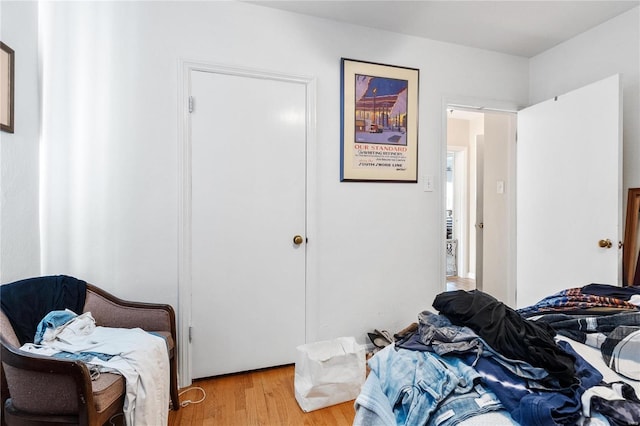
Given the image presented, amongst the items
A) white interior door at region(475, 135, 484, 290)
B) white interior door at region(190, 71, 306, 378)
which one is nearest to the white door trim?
white interior door at region(190, 71, 306, 378)

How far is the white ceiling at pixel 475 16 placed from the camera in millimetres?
2133

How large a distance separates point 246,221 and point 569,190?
2.42m

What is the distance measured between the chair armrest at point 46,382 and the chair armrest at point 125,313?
503mm

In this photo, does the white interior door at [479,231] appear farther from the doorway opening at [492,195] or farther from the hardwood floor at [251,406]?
the hardwood floor at [251,406]

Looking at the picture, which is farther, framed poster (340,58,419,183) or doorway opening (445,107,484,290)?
doorway opening (445,107,484,290)

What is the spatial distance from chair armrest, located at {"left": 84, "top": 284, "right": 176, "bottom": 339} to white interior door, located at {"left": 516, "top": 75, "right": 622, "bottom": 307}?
280cm

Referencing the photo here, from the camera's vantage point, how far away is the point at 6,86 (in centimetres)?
157

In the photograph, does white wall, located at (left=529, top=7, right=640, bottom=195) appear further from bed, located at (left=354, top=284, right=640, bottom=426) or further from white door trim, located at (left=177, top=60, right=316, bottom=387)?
white door trim, located at (left=177, top=60, right=316, bottom=387)

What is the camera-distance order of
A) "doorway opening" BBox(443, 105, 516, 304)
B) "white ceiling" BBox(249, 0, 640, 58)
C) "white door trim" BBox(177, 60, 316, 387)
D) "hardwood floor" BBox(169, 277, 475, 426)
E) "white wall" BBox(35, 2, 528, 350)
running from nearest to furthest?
"hardwood floor" BBox(169, 277, 475, 426), "white wall" BBox(35, 2, 528, 350), "white door trim" BBox(177, 60, 316, 387), "white ceiling" BBox(249, 0, 640, 58), "doorway opening" BBox(443, 105, 516, 304)

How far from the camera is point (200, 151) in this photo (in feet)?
6.72

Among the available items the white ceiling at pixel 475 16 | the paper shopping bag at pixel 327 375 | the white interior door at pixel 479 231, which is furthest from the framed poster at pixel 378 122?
the white interior door at pixel 479 231

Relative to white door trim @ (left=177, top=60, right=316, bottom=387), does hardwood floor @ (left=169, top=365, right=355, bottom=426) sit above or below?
below

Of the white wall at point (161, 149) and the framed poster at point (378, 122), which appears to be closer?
the white wall at point (161, 149)

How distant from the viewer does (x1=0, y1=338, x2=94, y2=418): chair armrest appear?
3.76 ft
